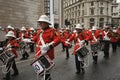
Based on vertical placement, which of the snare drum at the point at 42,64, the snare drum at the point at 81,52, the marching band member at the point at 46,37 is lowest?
the snare drum at the point at 81,52

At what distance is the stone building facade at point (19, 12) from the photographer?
33.2 metres

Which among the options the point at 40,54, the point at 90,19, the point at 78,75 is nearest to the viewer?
the point at 40,54

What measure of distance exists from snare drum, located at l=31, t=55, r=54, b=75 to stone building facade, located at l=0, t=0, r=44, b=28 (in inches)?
1003

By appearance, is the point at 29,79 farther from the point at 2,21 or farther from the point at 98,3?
the point at 98,3

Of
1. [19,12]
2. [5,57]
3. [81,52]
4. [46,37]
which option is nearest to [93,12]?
[19,12]

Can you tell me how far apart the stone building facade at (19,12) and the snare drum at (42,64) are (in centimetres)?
2549

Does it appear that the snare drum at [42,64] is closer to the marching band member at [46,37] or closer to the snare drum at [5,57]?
the marching band member at [46,37]

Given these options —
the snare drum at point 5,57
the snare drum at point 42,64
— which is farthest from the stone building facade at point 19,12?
the snare drum at point 42,64

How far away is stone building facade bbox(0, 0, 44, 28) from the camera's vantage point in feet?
109

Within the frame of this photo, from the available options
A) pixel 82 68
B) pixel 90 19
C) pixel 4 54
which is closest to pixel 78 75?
pixel 82 68

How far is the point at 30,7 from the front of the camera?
4025 cm

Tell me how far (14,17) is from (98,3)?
86224mm

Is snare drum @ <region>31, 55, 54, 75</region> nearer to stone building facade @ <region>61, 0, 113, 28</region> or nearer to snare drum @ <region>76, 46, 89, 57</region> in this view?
snare drum @ <region>76, 46, 89, 57</region>

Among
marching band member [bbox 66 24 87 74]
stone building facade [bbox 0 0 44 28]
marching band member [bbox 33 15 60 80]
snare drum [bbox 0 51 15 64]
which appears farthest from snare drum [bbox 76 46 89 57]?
stone building facade [bbox 0 0 44 28]
